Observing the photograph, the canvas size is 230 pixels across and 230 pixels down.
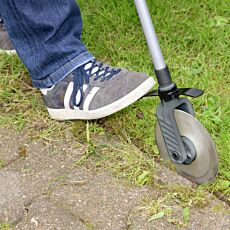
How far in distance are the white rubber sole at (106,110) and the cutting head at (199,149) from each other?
206 mm

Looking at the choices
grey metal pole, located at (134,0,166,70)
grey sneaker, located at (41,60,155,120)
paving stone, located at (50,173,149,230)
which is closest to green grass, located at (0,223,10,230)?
paving stone, located at (50,173,149,230)

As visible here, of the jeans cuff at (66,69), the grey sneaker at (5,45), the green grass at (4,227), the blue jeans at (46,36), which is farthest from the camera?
the grey sneaker at (5,45)

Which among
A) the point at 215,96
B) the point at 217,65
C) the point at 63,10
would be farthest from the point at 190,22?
the point at 63,10

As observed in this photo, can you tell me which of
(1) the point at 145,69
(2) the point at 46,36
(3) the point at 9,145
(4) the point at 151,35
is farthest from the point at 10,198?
(1) the point at 145,69

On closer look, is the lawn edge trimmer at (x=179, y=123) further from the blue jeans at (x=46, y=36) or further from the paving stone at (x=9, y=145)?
the paving stone at (x=9, y=145)

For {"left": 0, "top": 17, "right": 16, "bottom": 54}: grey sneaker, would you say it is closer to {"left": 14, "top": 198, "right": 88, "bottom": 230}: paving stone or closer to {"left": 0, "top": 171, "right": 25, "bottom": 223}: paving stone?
{"left": 0, "top": 171, "right": 25, "bottom": 223}: paving stone

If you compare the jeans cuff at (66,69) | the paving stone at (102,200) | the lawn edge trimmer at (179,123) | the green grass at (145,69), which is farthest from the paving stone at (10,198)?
the lawn edge trimmer at (179,123)

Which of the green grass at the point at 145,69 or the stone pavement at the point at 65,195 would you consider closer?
the stone pavement at the point at 65,195

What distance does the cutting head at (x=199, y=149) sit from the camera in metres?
1.59

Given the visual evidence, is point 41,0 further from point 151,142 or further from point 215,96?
point 215,96

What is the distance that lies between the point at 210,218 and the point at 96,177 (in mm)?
368

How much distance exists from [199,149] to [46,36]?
60 cm

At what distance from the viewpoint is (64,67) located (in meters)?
1.89

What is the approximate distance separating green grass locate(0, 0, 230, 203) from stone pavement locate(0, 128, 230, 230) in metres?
0.06
